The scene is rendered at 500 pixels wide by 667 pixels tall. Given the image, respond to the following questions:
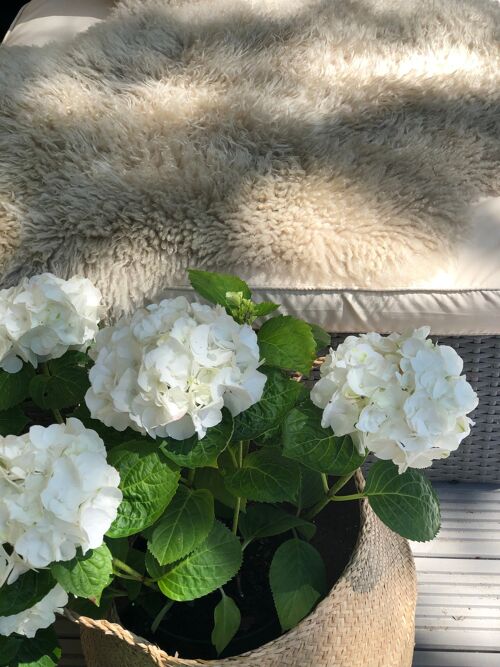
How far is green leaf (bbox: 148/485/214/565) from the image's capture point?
66 cm

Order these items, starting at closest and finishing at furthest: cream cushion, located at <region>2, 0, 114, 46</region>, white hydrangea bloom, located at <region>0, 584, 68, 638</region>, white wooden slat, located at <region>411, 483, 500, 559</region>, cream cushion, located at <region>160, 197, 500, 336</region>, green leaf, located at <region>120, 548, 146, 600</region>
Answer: white hydrangea bloom, located at <region>0, 584, 68, 638</region>, green leaf, located at <region>120, 548, 146, 600</region>, cream cushion, located at <region>160, 197, 500, 336</region>, white wooden slat, located at <region>411, 483, 500, 559</region>, cream cushion, located at <region>2, 0, 114, 46</region>

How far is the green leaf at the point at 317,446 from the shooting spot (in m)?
0.65

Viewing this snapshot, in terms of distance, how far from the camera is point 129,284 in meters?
1.00

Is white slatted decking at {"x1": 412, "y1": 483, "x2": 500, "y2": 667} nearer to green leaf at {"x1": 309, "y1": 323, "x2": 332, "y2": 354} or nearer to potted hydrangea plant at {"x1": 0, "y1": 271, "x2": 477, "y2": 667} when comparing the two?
potted hydrangea plant at {"x1": 0, "y1": 271, "x2": 477, "y2": 667}

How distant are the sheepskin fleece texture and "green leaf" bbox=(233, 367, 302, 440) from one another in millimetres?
342

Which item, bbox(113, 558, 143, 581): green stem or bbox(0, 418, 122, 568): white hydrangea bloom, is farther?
bbox(113, 558, 143, 581): green stem

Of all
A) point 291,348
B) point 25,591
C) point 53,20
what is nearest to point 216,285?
point 291,348

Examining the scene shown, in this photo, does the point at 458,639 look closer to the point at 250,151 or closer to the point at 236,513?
the point at 236,513

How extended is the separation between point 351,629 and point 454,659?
0.40 metres

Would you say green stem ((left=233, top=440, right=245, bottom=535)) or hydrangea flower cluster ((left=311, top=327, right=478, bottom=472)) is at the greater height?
hydrangea flower cluster ((left=311, top=327, right=478, bottom=472))

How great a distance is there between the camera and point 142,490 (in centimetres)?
63

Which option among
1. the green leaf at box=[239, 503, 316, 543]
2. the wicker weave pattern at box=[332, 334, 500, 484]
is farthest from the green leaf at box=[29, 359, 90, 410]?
the wicker weave pattern at box=[332, 334, 500, 484]

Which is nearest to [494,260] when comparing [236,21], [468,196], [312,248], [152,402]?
[468,196]

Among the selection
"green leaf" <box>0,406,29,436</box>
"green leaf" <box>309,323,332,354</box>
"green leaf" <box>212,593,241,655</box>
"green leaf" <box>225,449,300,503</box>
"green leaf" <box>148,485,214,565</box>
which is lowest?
"green leaf" <box>212,593,241,655</box>
